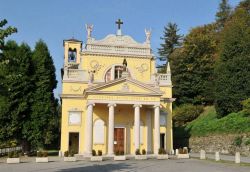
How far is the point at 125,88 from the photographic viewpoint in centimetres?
3231

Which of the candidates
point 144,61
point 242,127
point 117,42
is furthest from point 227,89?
point 117,42

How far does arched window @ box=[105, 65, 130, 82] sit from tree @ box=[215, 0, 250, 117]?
12.4m

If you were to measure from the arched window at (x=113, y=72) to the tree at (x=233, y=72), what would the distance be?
1237 cm

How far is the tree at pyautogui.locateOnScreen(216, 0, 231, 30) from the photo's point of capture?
64.8 meters

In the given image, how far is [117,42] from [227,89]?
44.8ft

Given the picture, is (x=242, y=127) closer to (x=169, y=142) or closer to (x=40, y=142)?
(x=169, y=142)

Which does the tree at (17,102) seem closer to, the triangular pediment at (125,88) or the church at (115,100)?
the church at (115,100)

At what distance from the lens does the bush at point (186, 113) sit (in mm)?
46847

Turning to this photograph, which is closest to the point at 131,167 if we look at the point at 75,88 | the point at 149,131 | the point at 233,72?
the point at 149,131

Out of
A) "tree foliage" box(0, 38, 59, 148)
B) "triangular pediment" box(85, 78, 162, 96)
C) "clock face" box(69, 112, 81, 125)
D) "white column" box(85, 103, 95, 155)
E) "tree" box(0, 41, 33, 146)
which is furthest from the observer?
"clock face" box(69, 112, 81, 125)

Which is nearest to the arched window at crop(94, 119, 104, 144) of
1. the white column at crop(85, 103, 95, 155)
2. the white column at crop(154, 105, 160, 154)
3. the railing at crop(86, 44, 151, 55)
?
the white column at crop(85, 103, 95, 155)

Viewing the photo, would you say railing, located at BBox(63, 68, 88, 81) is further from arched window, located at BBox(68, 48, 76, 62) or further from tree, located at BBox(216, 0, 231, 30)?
tree, located at BBox(216, 0, 231, 30)

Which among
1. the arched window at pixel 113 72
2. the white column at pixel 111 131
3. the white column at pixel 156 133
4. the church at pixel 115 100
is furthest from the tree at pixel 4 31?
the arched window at pixel 113 72

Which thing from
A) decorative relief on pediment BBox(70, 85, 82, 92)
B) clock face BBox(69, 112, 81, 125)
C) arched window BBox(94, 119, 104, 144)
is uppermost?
decorative relief on pediment BBox(70, 85, 82, 92)
